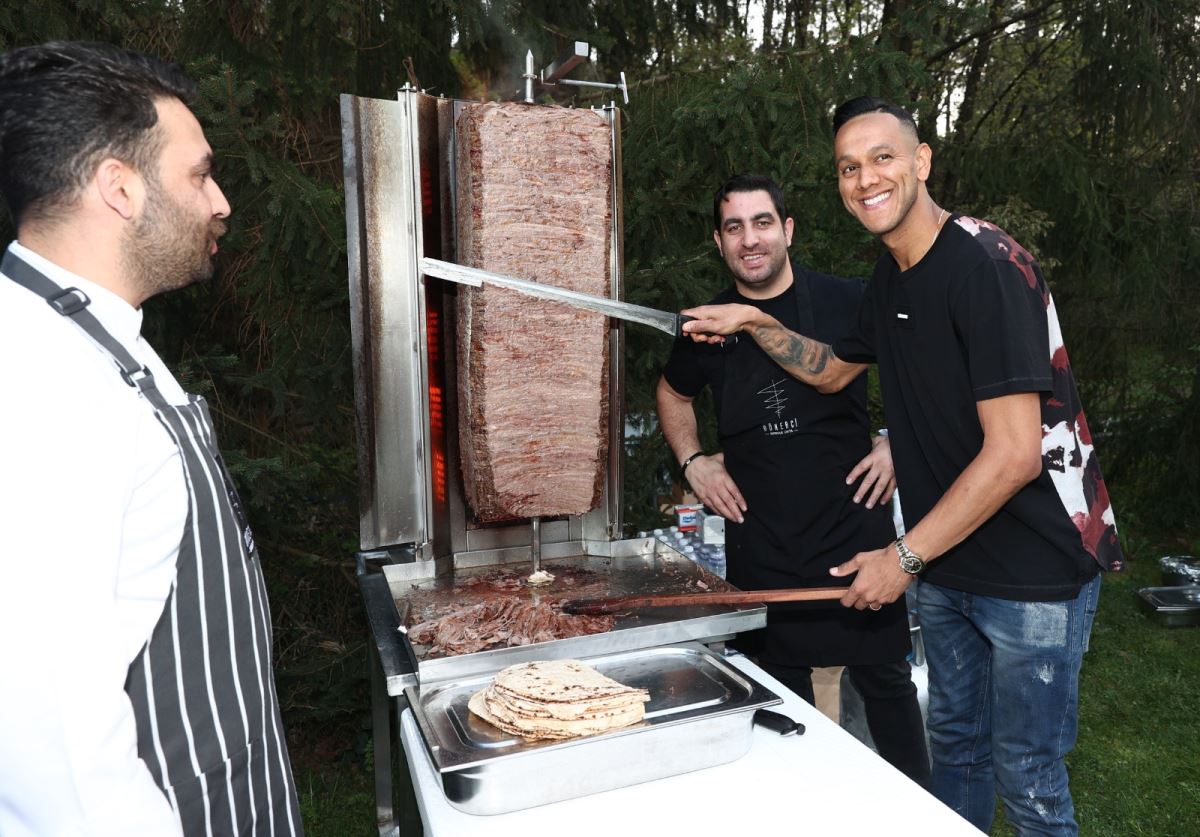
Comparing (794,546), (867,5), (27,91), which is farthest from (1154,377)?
(27,91)

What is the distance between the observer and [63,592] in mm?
1167

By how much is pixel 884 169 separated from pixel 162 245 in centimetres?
180

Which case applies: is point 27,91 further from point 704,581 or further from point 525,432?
point 704,581

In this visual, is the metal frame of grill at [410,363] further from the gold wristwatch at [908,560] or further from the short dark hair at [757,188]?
the short dark hair at [757,188]

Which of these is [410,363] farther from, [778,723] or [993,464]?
[993,464]

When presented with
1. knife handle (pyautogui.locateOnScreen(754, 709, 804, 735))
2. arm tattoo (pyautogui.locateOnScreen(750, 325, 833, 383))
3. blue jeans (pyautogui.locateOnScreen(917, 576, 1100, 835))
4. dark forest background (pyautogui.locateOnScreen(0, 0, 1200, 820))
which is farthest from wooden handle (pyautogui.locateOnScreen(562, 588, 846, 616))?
dark forest background (pyautogui.locateOnScreen(0, 0, 1200, 820))

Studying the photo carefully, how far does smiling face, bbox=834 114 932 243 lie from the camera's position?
2359 millimetres

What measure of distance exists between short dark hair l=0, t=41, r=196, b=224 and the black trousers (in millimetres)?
2670

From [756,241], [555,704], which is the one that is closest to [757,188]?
[756,241]

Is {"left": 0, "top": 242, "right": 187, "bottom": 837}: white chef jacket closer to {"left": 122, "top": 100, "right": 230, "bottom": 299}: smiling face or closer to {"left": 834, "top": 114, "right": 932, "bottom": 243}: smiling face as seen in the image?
{"left": 122, "top": 100, "right": 230, "bottom": 299}: smiling face

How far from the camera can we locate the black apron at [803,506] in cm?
314

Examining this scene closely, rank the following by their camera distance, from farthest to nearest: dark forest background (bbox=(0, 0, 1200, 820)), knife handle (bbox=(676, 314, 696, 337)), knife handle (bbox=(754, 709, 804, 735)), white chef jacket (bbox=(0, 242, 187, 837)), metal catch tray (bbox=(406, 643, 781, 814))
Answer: dark forest background (bbox=(0, 0, 1200, 820)) → knife handle (bbox=(676, 314, 696, 337)) → knife handle (bbox=(754, 709, 804, 735)) → metal catch tray (bbox=(406, 643, 781, 814)) → white chef jacket (bbox=(0, 242, 187, 837))

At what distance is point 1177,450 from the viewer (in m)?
8.27

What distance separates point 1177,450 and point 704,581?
7.68 m
